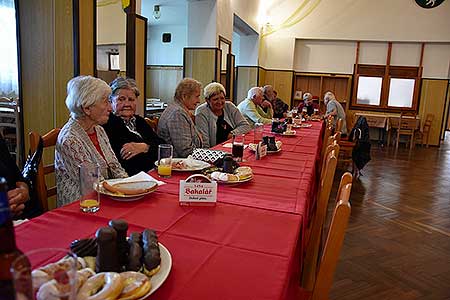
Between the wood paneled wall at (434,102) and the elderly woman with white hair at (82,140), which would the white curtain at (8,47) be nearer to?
the elderly woman with white hair at (82,140)

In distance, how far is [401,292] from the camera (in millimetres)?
2428

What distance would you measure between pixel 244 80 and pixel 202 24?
3786 millimetres

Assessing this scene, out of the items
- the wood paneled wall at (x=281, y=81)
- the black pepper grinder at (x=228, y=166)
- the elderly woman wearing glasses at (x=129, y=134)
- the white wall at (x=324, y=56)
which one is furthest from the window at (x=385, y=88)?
the black pepper grinder at (x=228, y=166)

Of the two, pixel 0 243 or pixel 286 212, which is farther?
pixel 286 212

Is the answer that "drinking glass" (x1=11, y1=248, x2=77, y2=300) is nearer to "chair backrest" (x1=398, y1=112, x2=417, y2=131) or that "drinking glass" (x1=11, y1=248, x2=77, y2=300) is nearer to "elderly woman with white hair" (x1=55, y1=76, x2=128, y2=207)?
"elderly woman with white hair" (x1=55, y1=76, x2=128, y2=207)

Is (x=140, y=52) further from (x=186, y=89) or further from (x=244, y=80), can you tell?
(x=244, y=80)

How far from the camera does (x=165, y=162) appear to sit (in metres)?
1.94

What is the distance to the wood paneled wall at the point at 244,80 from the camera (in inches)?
388

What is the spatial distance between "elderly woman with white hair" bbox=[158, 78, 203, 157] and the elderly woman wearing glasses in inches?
5.7

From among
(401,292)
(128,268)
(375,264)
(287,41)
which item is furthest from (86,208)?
(287,41)

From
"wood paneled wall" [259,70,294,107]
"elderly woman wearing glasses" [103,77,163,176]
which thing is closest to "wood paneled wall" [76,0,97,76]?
"elderly woman wearing glasses" [103,77,163,176]

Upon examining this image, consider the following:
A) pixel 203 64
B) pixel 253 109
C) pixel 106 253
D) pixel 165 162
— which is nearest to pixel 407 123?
pixel 253 109

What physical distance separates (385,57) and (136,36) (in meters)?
8.18

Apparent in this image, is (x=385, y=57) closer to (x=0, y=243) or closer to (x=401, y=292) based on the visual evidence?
(x=401, y=292)
